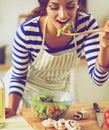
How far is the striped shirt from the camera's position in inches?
57.2

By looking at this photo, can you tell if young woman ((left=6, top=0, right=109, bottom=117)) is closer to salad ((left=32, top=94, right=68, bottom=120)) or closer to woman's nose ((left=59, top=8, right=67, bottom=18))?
woman's nose ((left=59, top=8, right=67, bottom=18))

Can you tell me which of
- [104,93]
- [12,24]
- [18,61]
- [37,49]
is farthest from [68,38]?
[104,93]

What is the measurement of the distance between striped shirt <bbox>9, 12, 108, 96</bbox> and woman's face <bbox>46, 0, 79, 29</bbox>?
132 mm

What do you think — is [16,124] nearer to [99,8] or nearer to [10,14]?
[10,14]

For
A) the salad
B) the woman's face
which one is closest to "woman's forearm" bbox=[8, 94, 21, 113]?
the salad

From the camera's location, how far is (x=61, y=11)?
1.34m

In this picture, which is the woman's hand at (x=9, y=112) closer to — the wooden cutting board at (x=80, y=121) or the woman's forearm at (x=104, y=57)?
the wooden cutting board at (x=80, y=121)

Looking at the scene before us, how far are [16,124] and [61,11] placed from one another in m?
0.48

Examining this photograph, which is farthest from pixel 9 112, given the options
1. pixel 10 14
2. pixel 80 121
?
pixel 10 14

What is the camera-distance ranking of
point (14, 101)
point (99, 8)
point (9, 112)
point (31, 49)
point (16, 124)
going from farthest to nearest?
1. point (99, 8)
2. point (31, 49)
3. point (14, 101)
4. point (9, 112)
5. point (16, 124)

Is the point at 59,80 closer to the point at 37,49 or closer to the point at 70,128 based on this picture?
the point at 37,49

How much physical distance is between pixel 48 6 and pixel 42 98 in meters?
0.43

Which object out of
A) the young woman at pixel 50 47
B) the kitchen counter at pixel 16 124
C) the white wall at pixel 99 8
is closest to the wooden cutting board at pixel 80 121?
the kitchen counter at pixel 16 124

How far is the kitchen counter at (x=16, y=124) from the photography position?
111 centimetres
